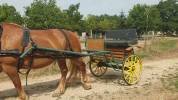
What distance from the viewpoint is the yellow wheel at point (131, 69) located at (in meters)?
10.3

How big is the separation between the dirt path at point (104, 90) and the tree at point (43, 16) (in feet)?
104

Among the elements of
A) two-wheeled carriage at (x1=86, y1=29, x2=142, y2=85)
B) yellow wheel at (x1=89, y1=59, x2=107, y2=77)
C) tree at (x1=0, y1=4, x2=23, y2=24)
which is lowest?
yellow wheel at (x1=89, y1=59, x2=107, y2=77)

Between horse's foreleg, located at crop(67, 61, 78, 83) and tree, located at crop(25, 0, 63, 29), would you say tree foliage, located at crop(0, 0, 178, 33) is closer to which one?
tree, located at crop(25, 0, 63, 29)

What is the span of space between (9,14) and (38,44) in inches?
1364

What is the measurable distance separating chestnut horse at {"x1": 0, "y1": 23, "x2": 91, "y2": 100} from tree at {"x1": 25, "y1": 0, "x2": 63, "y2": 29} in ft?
109

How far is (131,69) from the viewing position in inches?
414

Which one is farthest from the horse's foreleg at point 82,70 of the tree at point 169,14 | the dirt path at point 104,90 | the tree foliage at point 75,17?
the tree at point 169,14

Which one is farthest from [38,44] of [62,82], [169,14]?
[169,14]

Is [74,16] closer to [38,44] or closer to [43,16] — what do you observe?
[43,16]

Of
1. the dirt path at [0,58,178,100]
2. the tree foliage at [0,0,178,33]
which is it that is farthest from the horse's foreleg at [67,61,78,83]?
the tree foliage at [0,0,178,33]

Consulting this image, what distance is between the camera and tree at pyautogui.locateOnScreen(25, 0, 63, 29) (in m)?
43.2

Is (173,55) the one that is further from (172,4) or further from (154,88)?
(172,4)

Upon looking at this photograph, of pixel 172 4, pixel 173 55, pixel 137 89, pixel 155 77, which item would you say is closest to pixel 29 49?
pixel 137 89

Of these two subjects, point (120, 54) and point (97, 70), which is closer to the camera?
point (120, 54)
